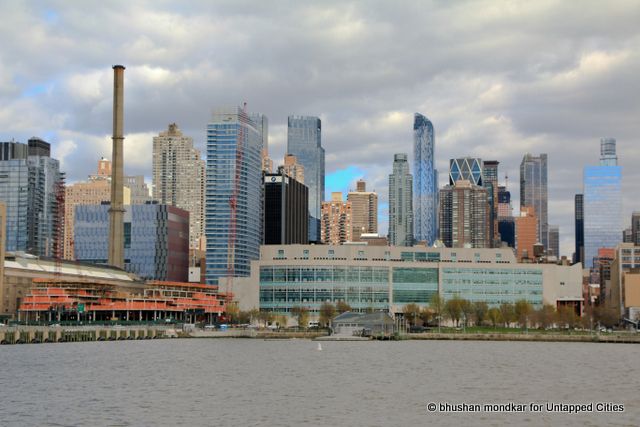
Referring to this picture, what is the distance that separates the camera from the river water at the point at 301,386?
73.4 meters

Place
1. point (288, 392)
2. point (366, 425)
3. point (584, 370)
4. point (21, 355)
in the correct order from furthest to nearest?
point (21, 355) < point (584, 370) < point (288, 392) < point (366, 425)

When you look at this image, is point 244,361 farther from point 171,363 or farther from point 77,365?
point 77,365

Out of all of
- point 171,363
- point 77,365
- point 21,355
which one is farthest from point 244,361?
point 21,355

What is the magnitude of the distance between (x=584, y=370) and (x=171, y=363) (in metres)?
52.7

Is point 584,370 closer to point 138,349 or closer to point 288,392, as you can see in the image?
point 288,392

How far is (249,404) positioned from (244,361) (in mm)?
51993

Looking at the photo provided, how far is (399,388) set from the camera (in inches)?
3686

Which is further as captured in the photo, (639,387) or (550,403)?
(639,387)

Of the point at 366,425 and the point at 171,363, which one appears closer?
the point at 366,425

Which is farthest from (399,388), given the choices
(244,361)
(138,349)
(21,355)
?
(138,349)

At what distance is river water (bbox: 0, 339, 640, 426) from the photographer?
73.4m

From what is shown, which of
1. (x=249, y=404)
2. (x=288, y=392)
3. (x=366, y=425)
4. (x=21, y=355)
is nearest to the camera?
(x=366, y=425)

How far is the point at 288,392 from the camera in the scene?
298ft

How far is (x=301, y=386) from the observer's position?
317ft
